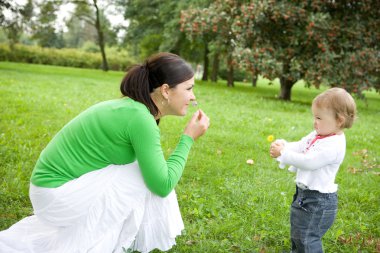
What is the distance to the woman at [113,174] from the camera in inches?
99.8

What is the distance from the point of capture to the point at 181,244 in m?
3.20

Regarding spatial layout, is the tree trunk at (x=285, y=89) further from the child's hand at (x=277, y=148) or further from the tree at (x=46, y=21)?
the tree at (x=46, y=21)

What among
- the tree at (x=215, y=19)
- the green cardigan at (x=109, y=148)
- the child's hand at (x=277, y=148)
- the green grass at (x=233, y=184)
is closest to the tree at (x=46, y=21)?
the tree at (x=215, y=19)

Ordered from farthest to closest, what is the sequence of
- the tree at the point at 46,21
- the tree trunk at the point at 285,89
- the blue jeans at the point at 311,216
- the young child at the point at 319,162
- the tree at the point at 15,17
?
1. the tree at the point at 46,21
2. the tree at the point at 15,17
3. the tree trunk at the point at 285,89
4. the blue jeans at the point at 311,216
5. the young child at the point at 319,162

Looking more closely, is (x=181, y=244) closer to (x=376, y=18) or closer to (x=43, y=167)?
(x=43, y=167)

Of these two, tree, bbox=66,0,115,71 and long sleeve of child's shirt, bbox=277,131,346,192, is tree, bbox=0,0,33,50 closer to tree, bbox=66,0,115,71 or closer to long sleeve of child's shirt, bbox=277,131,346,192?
tree, bbox=66,0,115,71

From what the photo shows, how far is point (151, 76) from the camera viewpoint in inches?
104

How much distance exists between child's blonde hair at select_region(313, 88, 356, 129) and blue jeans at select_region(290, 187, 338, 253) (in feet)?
1.70

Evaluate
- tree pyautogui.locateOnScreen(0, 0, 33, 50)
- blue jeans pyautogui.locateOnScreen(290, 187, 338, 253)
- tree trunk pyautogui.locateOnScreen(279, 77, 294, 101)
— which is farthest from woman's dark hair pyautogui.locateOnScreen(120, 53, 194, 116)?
tree pyautogui.locateOnScreen(0, 0, 33, 50)

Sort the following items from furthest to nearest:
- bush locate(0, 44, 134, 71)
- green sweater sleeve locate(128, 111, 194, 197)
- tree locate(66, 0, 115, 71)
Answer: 1. bush locate(0, 44, 134, 71)
2. tree locate(66, 0, 115, 71)
3. green sweater sleeve locate(128, 111, 194, 197)

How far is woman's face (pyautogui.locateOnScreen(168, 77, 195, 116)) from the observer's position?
269 cm

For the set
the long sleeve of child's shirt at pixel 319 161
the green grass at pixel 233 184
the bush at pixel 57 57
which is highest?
the long sleeve of child's shirt at pixel 319 161

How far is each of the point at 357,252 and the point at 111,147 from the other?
222cm

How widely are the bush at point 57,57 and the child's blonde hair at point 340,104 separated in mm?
37663
